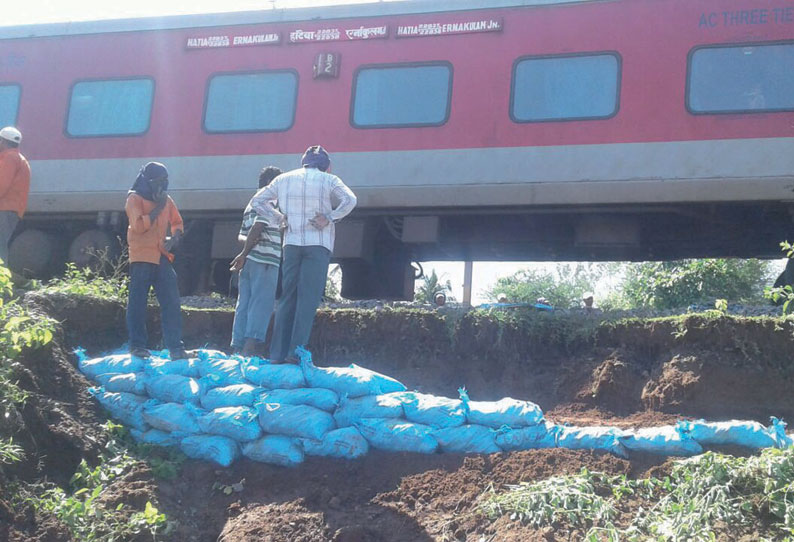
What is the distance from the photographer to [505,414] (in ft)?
18.4

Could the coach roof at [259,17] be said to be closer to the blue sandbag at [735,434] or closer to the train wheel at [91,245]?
the train wheel at [91,245]

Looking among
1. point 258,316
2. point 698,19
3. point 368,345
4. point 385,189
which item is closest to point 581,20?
point 698,19

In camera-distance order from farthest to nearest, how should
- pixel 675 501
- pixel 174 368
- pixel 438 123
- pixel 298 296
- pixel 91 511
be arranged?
pixel 438 123, pixel 298 296, pixel 174 368, pixel 91 511, pixel 675 501

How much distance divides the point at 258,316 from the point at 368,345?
1138 mm

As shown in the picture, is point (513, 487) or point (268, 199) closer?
point (513, 487)

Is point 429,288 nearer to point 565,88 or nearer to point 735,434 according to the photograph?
point 565,88

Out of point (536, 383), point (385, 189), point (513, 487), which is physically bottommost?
point (513, 487)

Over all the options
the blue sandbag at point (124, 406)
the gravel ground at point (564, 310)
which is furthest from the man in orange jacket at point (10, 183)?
the blue sandbag at point (124, 406)

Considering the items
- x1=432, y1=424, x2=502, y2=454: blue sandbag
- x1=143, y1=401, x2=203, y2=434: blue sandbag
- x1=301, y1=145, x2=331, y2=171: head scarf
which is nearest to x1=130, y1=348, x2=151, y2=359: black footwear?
x1=143, y1=401, x2=203, y2=434: blue sandbag

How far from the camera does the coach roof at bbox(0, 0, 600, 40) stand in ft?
32.9

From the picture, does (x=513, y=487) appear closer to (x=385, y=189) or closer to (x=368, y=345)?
(x=368, y=345)

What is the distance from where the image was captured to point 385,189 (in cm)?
992

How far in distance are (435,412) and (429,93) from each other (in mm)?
5075

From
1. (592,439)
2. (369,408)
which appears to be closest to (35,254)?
(369,408)
